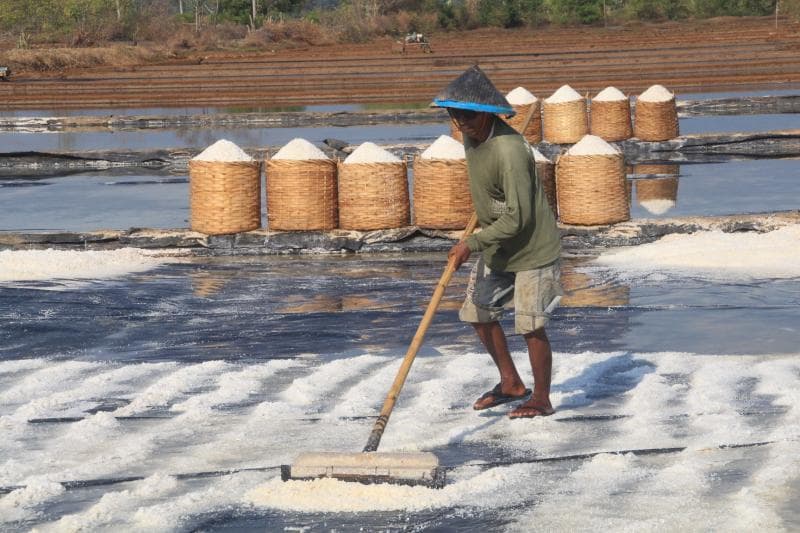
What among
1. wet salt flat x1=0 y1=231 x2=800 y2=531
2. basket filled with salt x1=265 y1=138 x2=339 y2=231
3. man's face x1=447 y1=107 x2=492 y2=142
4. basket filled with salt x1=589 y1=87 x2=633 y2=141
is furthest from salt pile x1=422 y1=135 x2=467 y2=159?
basket filled with salt x1=589 y1=87 x2=633 y2=141

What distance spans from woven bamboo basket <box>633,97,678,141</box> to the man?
13531 millimetres

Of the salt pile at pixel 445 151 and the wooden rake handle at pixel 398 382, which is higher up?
the salt pile at pixel 445 151

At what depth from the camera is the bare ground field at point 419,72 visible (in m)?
33.5

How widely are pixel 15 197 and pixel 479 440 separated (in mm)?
11981

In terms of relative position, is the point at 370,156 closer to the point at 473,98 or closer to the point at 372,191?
the point at 372,191

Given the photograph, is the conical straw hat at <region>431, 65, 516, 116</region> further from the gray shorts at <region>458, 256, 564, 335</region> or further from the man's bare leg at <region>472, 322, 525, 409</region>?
the man's bare leg at <region>472, 322, 525, 409</region>

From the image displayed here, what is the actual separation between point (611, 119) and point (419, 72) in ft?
57.6

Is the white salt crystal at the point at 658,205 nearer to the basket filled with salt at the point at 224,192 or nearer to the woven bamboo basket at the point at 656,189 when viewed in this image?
the woven bamboo basket at the point at 656,189

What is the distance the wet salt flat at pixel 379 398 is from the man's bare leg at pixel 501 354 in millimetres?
149

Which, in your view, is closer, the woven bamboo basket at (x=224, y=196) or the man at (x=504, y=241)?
the man at (x=504, y=241)

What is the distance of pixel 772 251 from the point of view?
1062 centimetres

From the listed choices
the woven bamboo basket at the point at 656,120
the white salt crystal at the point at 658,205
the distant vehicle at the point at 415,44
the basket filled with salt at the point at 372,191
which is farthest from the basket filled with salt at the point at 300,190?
the distant vehicle at the point at 415,44

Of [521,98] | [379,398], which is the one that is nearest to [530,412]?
Result: [379,398]

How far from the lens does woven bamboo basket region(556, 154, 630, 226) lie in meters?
11.9
